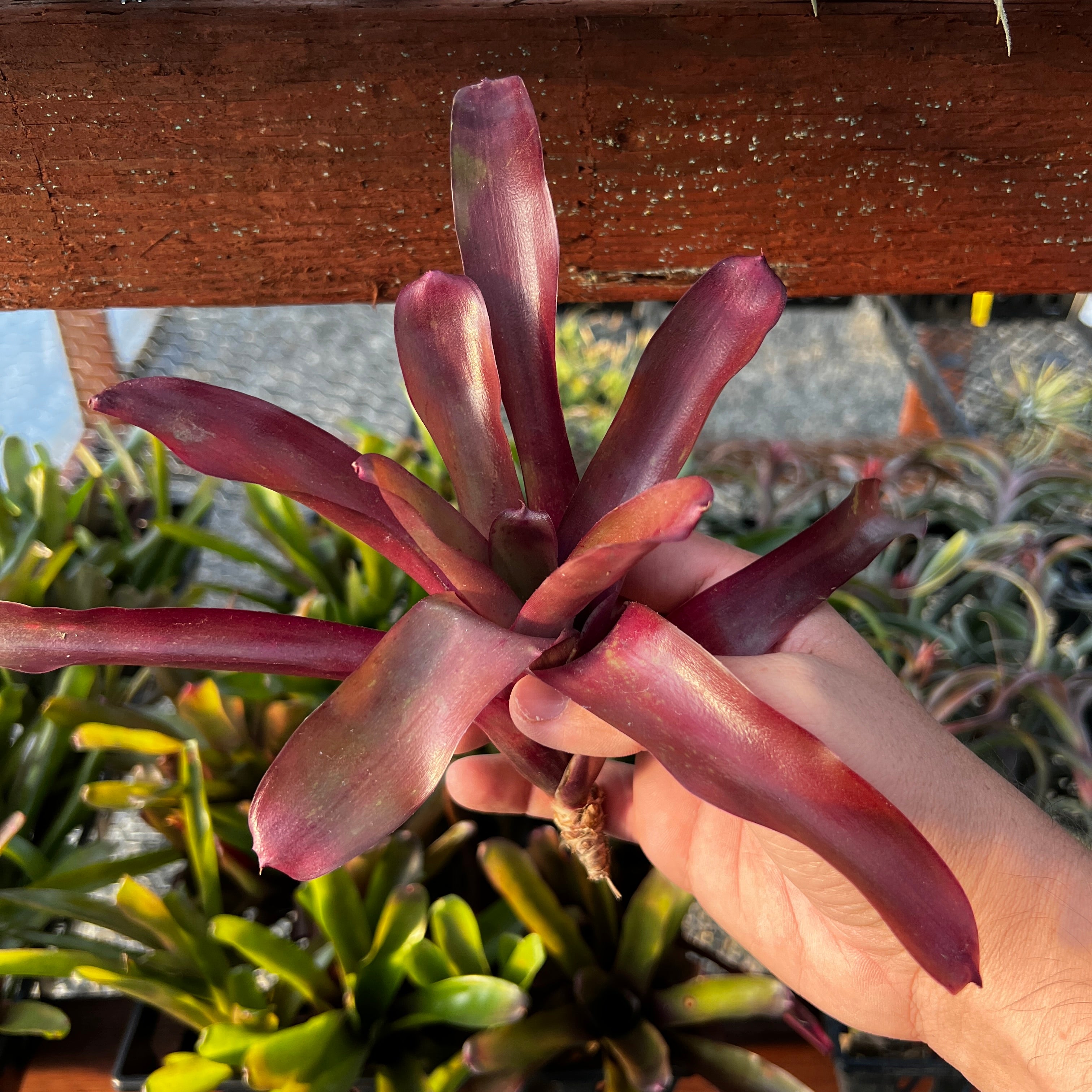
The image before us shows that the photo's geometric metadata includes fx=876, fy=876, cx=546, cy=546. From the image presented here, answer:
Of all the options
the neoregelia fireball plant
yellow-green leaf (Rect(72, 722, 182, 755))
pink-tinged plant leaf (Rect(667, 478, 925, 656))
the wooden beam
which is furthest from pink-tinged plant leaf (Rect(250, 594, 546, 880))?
yellow-green leaf (Rect(72, 722, 182, 755))

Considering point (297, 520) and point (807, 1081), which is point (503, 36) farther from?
point (807, 1081)

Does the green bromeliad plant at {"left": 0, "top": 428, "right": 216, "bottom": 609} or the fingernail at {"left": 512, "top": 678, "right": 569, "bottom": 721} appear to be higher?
the fingernail at {"left": 512, "top": 678, "right": 569, "bottom": 721}

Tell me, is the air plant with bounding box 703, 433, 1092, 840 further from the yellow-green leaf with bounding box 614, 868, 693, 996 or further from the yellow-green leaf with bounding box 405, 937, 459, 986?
the yellow-green leaf with bounding box 405, 937, 459, 986

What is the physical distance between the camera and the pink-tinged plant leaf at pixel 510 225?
40 centimetres

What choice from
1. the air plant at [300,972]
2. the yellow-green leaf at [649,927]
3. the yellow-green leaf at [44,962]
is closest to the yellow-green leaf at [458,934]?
the air plant at [300,972]

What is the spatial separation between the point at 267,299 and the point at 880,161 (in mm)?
374

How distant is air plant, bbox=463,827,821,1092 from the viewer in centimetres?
58

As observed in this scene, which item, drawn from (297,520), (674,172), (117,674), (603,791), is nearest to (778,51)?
(674,172)

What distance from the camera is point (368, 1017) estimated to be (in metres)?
0.63

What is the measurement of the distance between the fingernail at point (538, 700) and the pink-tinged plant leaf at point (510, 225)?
127 millimetres

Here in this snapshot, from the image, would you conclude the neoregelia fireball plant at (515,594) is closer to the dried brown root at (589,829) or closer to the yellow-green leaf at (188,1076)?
the dried brown root at (589,829)

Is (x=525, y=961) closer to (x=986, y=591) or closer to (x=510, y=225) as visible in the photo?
(x=510, y=225)

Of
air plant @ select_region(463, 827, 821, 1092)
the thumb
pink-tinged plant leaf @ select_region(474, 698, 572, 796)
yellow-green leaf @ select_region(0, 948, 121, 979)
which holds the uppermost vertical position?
the thumb

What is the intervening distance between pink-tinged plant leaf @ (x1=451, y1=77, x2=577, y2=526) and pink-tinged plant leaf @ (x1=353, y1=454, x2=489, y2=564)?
68 millimetres
